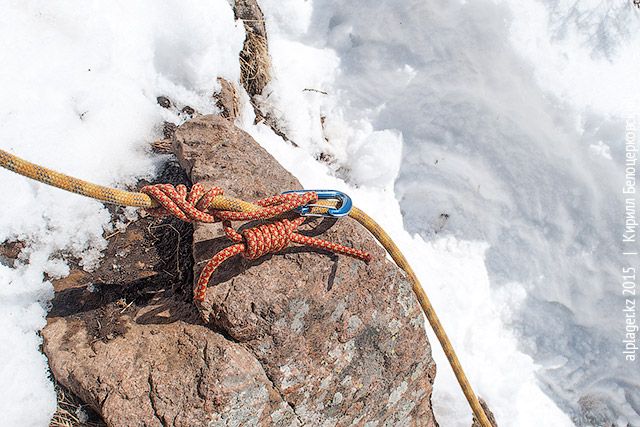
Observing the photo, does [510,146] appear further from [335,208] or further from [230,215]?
[230,215]

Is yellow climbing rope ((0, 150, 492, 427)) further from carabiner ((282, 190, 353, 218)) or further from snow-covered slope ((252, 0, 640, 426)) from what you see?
snow-covered slope ((252, 0, 640, 426))

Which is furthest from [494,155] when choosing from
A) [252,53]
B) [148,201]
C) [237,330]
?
[148,201]

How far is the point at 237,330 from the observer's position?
2.15 m

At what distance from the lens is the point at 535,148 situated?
4238mm

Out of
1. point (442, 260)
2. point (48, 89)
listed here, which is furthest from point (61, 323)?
point (442, 260)

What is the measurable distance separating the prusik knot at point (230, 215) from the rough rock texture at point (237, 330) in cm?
15

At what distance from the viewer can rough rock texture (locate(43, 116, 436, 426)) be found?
206cm

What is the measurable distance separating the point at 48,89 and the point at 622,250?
4401 millimetres

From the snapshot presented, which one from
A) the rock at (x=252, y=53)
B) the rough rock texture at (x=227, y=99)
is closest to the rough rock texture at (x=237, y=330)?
the rough rock texture at (x=227, y=99)

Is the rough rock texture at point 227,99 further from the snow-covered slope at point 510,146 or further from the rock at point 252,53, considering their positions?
the snow-covered slope at point 510,146

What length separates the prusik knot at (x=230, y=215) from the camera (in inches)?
83.0

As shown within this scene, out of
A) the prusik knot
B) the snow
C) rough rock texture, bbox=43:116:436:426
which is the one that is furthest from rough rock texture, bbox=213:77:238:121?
the prusik knot

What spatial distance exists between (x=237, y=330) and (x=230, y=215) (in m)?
0.50

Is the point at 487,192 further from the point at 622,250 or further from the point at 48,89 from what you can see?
the point at 48,89
